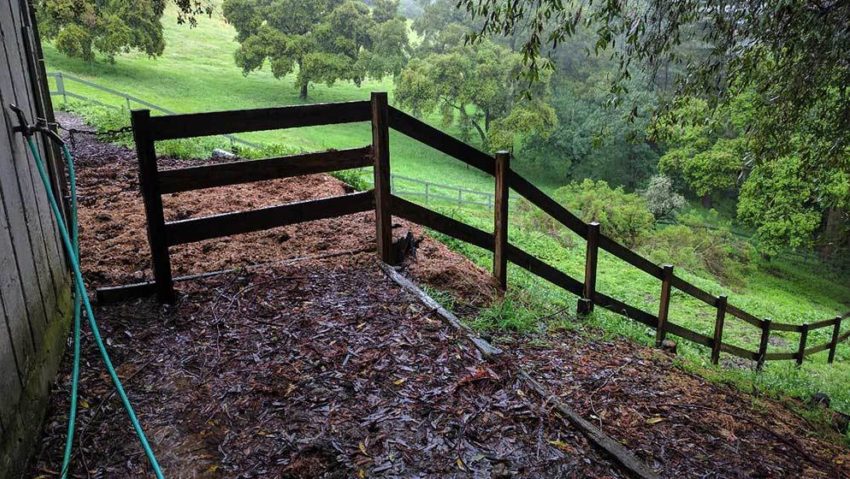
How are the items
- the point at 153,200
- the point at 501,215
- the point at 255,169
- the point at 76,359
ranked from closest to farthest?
1. the point at 76,359
2. the point at 153,200
3. the point at 255,169
4. the point at 501,215

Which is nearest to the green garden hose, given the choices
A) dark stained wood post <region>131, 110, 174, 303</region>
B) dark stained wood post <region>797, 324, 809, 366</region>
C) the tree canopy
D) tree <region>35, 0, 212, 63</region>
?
dark stained wood post <region>131, 110, 174, 303</region>

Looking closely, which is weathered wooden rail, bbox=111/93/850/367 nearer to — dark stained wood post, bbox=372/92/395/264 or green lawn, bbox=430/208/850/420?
dark stained wood post, bbox=372/92/395/264

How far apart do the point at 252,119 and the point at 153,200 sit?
977 mm

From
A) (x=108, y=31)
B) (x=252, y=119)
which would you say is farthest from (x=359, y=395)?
(x=108, y=31)

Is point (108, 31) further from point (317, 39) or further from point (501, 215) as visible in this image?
point (501, 215)

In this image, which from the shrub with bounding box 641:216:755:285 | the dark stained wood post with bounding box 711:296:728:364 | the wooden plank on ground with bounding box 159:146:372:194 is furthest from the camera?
the shrub with bounding box 641:216:755:285

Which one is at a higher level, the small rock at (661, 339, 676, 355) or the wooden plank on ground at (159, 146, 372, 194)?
the wooden plank on ground at (159, 146, 372, 194)

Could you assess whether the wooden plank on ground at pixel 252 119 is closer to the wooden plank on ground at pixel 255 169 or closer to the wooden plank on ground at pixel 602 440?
the wooden plank on ground at pixel 255 169

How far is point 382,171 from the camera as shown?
5.17 metres

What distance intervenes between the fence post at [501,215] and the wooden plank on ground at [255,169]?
1240 mm

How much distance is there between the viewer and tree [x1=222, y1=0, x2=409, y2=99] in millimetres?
33781

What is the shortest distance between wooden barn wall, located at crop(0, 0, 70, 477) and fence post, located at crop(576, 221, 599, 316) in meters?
4.79

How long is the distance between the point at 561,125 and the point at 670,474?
36419mm

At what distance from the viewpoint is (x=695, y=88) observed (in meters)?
6.85
